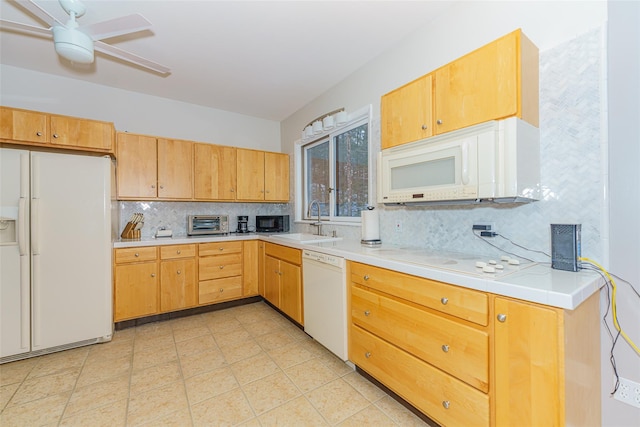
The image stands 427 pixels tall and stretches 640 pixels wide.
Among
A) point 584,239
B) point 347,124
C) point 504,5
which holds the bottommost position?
point 584,239

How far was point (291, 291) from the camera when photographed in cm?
269

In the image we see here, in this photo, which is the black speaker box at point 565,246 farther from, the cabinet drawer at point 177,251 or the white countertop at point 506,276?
the cabinet drawer at point 177,251

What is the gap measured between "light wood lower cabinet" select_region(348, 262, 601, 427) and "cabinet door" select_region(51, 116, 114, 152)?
2.73m

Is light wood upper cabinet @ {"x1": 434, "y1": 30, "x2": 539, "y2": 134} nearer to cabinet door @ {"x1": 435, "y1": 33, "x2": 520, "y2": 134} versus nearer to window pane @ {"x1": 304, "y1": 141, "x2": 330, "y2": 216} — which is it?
cabinet door @ {"x1": 435, "y1": 33, "x2": 520, "y2": 134}

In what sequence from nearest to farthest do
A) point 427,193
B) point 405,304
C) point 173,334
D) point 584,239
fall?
point 584,239
point 405,304
point 427,193
point 173,334

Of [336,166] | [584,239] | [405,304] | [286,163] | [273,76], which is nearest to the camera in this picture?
[584,239]

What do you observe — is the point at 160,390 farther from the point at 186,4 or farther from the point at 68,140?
the point at 186,4

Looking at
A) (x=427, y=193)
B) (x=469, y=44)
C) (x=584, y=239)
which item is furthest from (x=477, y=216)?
(x=469, y=44)

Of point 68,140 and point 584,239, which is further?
point 68,140

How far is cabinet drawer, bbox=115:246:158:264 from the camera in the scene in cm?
269

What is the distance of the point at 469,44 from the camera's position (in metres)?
1.79

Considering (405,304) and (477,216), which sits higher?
(477,216)

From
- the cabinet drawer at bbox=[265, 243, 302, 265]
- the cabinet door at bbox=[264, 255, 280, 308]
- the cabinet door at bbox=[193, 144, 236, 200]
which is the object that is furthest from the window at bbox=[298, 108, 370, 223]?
the cabinet door at bbox=[193, 144, 236, 200]

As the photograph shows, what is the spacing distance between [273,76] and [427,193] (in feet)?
7.16
